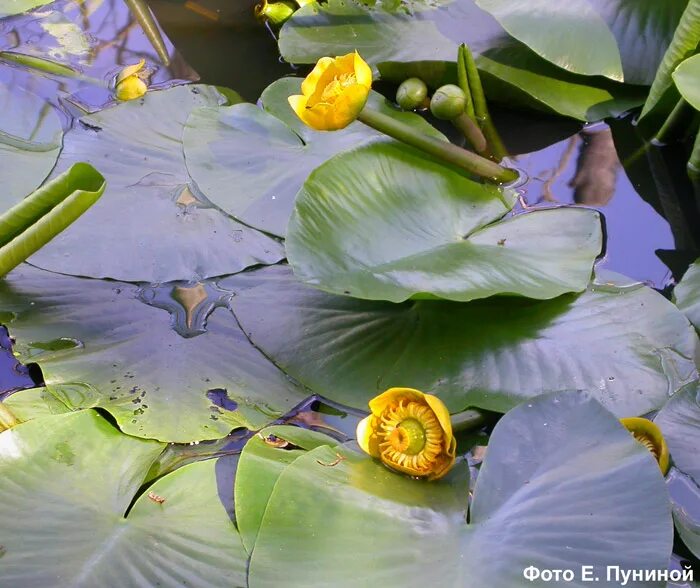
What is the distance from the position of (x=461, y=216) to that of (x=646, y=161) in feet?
2.02

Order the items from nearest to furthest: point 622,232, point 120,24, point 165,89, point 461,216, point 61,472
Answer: point 61,472 < point 461,216 < point 622,232 < point 165,89 < point 120,24

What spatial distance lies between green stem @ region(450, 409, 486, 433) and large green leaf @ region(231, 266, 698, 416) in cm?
2

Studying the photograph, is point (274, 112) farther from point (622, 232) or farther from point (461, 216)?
point (622, 232)

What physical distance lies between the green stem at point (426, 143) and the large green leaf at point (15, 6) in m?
1.24

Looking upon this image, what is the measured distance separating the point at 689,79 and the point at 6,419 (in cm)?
139

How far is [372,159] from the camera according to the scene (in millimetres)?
1379

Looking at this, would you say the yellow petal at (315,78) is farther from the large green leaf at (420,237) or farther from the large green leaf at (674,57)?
the large green leaf at (674,57)

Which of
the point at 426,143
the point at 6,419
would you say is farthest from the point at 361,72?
the point at 6,419

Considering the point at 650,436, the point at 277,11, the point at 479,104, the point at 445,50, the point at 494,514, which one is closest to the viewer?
the point at 494,514

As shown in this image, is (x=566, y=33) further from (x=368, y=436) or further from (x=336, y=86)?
(x=368, y=436)

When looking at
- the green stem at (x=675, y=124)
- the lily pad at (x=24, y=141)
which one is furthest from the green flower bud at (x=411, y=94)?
the lily pad at (x=24, y=141)

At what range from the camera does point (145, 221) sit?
4.71 ft

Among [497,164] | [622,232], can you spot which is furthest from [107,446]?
[622,232]

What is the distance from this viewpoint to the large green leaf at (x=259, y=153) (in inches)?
57.4
